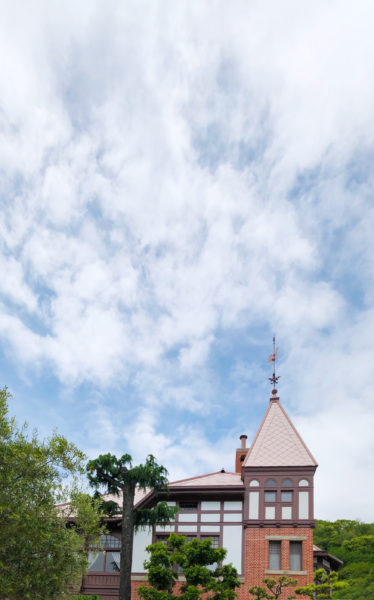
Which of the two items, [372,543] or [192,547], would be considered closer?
[192,547]

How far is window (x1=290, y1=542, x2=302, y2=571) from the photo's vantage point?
29630mm

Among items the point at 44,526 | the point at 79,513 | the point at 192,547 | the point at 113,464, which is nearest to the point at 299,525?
the point at 192,547

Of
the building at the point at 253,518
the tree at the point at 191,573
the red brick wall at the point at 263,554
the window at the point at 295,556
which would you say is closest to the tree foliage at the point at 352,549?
the window at the point at 295,556

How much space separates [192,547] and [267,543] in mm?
6239

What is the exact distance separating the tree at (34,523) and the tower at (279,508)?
41.4 feet

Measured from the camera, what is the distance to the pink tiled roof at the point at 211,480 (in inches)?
1280

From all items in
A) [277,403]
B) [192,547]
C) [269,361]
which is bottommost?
[192,547]

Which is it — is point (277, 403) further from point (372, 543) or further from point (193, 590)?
point (372, 543)

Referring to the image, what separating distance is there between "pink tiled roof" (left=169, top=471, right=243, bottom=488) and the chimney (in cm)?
399

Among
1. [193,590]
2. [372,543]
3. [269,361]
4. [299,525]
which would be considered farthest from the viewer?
[372,543]

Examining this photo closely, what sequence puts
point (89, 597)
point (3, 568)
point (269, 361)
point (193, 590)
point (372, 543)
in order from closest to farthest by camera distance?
point (3, 568) → point (193, 590) → point (89, 597) → point (269, 361) → point (372, 543)

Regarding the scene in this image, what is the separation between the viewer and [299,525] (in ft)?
98.9

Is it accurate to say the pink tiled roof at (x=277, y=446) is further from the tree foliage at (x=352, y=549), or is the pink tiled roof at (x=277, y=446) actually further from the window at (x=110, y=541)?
the tree foliage at (x=352, y=549)

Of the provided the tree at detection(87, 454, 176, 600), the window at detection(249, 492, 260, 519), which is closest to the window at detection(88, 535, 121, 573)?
the tree at detection(87, 454, 176, 600)
